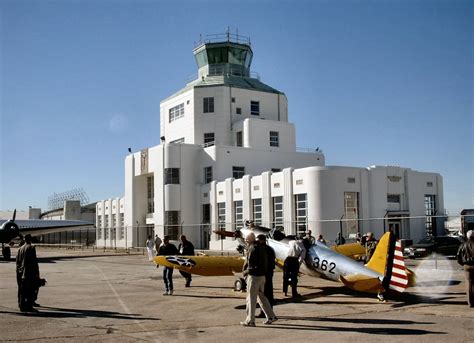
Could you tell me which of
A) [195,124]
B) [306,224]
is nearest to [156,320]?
[306,224]

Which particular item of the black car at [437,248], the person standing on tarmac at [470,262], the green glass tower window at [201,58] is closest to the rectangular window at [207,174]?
the green glass tower window at [201,58]

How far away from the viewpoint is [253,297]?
1062 centimetres

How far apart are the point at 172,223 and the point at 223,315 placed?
3715cm

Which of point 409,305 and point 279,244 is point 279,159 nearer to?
point 279,244

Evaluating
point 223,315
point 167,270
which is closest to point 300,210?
point 167,270

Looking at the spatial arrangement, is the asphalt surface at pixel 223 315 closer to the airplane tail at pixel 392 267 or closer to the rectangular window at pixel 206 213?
the airplane tail at pixel 392 267

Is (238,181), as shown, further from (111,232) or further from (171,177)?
(111,232)

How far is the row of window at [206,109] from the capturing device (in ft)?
174

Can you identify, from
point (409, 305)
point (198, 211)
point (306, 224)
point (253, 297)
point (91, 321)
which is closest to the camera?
point (253, 297)

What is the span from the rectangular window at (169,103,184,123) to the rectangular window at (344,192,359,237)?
24035mm

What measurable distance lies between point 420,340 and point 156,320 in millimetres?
5577

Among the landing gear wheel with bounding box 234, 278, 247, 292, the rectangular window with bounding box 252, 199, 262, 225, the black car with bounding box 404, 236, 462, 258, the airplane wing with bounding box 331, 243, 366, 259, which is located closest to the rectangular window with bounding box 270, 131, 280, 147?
the rectangular window with bounding box 252, 199, 262, 225

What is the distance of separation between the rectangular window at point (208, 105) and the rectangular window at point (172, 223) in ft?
37.7

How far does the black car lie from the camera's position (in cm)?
2780
